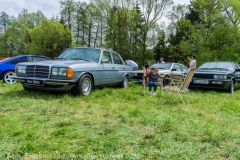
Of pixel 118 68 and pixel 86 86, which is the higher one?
pixel 118 68

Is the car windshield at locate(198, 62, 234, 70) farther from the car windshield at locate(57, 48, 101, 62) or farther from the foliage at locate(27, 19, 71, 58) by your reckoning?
the foliage at locate(27, 19, 71, 58)

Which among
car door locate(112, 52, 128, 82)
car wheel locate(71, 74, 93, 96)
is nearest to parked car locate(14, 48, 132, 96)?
car wheel locate(71, 74, 93, 96)

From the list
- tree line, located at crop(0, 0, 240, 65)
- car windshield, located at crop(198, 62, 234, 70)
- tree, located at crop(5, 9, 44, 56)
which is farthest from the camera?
tree, located at crop(5, 9, 44, 56)

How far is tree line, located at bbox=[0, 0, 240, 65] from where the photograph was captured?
21.0 meters

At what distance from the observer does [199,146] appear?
2660mm

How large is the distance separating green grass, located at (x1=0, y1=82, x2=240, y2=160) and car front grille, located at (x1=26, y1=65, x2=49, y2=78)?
3.36ft

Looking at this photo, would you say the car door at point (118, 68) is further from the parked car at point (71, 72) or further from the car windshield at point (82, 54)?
the car windshield at point (82, 54)

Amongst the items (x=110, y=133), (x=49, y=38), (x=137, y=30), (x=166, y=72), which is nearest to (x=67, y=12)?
(x=49, y=38)

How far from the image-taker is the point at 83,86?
6.03 m

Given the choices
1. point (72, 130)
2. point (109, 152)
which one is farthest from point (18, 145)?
point (109, 152)

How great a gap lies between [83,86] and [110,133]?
10.6 feet

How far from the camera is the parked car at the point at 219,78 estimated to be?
27.0 feet

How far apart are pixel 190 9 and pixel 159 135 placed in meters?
31.8

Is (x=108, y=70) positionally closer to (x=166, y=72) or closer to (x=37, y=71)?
(x=37, y=71)
